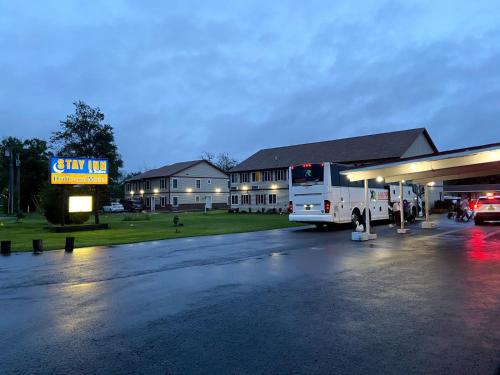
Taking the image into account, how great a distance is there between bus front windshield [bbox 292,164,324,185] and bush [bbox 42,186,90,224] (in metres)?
14.3

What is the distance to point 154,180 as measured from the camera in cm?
7412

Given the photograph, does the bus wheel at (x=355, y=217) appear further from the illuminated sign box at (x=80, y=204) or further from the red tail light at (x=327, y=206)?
the illuminated sign box at (x=80, y=204)

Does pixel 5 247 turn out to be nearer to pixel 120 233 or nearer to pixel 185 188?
pixel 120 233

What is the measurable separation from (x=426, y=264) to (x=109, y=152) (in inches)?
2550

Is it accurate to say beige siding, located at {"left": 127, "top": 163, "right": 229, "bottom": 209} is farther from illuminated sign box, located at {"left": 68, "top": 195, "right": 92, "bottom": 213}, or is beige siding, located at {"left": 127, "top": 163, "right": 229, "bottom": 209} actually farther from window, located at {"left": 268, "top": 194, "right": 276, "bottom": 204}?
illuminated sign box, located at {"left": 68, "top": 195, "right": 92, "bottom": 213}

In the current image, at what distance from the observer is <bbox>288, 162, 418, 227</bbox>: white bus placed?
22.5 meters

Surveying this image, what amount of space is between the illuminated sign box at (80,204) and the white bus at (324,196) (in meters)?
13.1

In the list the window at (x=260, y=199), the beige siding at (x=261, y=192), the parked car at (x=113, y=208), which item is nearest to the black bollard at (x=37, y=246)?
the beige siding at (x=261, y=192)

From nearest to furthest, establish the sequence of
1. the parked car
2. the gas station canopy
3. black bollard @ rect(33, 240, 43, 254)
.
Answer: the gas station canopy
black bollard @ rect(33, 240, 43, 254)
the parked car

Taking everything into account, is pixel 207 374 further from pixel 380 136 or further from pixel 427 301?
pixel 380 136

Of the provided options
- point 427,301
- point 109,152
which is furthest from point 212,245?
point 109,152

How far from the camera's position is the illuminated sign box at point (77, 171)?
85.1ft

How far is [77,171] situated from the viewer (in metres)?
26.7

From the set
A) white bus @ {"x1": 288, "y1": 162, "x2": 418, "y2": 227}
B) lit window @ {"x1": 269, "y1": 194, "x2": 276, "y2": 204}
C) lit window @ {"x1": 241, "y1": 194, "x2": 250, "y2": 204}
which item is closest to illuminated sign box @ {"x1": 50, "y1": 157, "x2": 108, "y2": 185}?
white bus @ {"x1": 288, "y1": 162, "x2": 418, "y2": 227}
